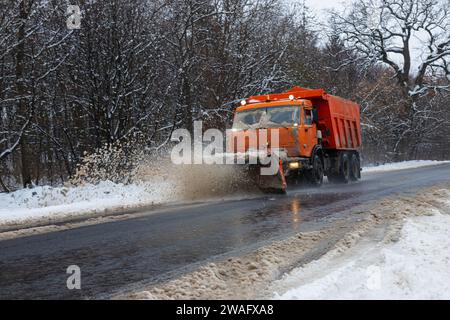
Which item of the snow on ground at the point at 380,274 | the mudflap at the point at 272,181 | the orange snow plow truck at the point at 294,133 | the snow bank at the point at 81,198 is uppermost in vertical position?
the orange snow plow truck at the point at 294,133

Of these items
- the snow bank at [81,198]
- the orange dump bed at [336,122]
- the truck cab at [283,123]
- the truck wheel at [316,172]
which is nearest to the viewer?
the snow bank at [81,198]

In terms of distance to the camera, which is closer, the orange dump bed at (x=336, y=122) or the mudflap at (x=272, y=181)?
the mudflap at (x=272, y=181)

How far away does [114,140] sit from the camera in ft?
49.9

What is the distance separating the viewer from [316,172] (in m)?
15.1

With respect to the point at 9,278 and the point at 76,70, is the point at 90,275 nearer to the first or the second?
the point at 9,278

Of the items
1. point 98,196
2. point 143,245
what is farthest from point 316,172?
point 143,245

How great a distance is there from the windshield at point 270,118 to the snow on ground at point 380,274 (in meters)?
8.05

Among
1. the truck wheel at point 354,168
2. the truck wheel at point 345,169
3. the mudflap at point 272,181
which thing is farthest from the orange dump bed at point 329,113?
the mudflap at point 272,181

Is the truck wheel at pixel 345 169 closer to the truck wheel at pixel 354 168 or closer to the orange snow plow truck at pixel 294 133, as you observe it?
the orange snow plow truck at pixel 294 133

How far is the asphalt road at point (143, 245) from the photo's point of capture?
15.1 ft

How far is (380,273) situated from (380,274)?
0.12 feet

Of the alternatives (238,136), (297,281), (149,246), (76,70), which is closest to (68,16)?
(76,70)

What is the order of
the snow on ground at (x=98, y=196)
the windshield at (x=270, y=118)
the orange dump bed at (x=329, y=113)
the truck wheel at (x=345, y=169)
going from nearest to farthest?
the snow on ground at (x=98, y=196) → the windshield at (x=270, y=118) → the orange dump bed at (x=329, y=113) → the truck wheel at (x=345, y=169)

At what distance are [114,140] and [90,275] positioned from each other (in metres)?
10.8
